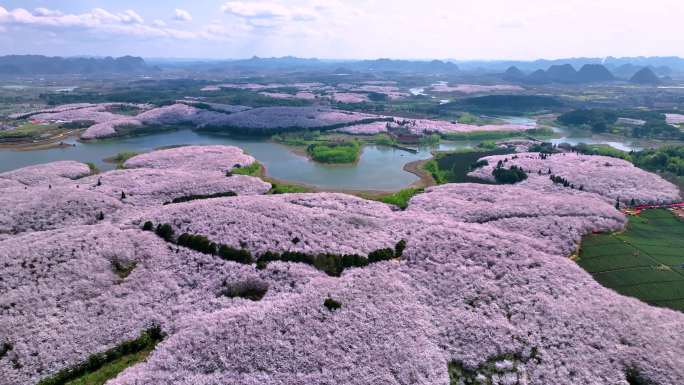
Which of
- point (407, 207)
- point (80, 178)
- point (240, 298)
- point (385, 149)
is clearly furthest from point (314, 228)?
point (385, 149)

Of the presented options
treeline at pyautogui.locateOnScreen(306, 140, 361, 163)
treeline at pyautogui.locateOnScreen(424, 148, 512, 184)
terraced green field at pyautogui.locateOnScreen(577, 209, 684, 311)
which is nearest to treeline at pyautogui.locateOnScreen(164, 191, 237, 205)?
treeline at pyautogui.locateOnScreen(306, 140, 361, 163)

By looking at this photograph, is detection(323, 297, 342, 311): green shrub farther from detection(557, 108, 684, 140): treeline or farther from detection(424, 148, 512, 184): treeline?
detection(557, 108, 684, 140): treeline

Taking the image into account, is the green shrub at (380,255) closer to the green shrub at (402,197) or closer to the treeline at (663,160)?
the green shrub at (402,197)

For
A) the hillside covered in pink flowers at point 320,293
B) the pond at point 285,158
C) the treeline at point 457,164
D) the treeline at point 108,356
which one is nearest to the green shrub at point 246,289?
the hillside covered in pink flowers at point 320,293

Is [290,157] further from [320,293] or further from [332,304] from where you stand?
[332,304]

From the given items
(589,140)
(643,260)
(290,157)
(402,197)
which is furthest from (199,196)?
(589,140)
